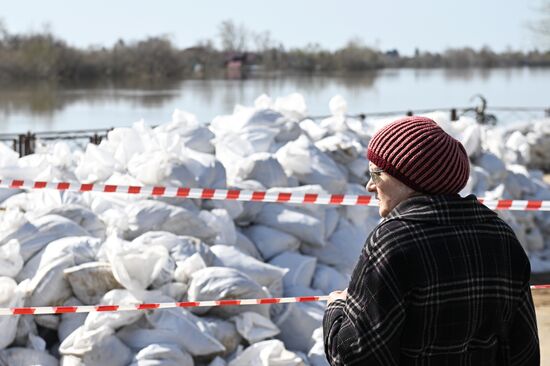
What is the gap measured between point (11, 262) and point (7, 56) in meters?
23.7

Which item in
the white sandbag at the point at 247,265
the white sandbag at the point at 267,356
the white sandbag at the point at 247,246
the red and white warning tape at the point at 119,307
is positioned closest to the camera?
the red and white warning tape at the point at 119,307

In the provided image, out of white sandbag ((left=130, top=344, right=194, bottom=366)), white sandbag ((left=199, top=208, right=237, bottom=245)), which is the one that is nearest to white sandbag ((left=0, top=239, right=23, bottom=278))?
white sandbag ((left=130, top=344, right=194, bottom=366))

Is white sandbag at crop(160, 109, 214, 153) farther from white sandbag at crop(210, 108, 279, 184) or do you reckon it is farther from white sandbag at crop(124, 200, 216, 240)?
white sandbag at crop(124, 200, 216, 240)

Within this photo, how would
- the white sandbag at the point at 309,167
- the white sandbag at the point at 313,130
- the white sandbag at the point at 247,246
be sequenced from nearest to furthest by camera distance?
the white sandbag at the point at 247,246
the white sandbag at the point at 309,167
the white sandbag at the point at 313,130

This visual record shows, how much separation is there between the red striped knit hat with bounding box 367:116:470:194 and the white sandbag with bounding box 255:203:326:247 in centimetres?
319

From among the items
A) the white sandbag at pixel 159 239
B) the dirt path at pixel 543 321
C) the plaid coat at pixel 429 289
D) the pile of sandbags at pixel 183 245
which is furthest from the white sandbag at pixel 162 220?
the plaid coat at pixel 429 289

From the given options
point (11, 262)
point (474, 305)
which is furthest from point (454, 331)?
point (11, 262)

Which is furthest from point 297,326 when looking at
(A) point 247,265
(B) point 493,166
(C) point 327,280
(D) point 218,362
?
(B) point 493,166

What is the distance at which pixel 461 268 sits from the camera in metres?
1.60

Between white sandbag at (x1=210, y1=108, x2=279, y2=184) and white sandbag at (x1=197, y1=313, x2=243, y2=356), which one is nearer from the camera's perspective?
white sandbag at (x1=197, y1=313, x2=243, y2=356)

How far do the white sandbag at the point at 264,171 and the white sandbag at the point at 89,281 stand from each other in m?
1.64

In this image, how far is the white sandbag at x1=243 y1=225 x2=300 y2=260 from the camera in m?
4.66

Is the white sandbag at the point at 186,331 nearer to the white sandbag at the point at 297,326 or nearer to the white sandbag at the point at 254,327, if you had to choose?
the white sandbag at the point at 254,327

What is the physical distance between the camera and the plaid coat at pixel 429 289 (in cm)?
157
